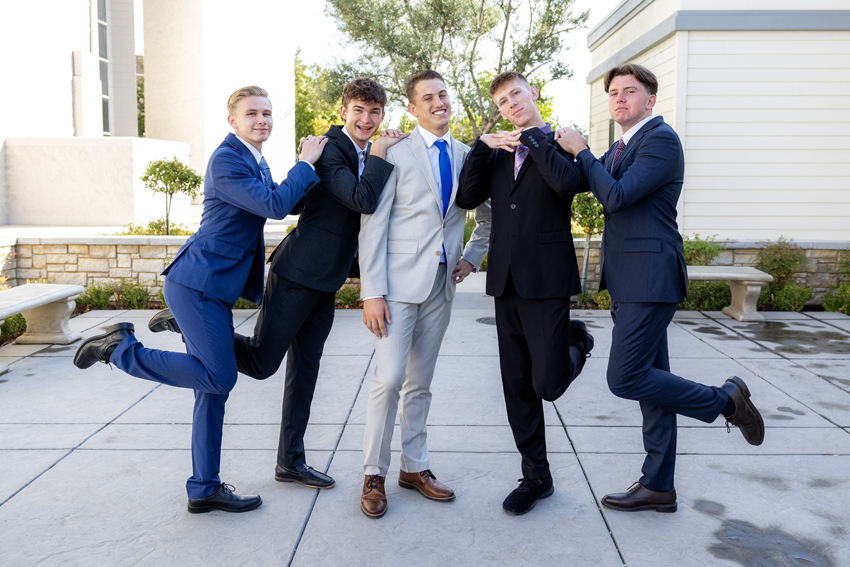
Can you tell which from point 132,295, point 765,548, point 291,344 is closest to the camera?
point 765,548

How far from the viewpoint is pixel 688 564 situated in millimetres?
2953

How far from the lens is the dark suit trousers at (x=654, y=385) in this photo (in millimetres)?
3285

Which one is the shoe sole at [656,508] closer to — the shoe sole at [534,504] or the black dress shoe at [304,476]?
the shoe sole at [534,504]

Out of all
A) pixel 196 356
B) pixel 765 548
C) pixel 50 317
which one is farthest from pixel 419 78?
pixel 50 317

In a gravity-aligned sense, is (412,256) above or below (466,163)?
below

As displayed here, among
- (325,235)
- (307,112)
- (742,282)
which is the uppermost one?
(307,112)

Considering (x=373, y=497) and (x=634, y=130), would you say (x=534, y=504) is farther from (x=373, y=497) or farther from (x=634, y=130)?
(x=634, y=130)

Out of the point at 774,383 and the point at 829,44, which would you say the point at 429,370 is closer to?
the point at 774,383

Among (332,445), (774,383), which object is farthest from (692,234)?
(332,445)

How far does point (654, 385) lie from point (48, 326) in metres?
5.91

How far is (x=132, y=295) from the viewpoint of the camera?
8.78 m

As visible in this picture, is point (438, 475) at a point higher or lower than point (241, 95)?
lower

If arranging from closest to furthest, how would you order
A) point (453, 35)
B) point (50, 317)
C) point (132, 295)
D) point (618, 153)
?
point (618, 153), point (50, 317), point (132, 295), point (453, 35)

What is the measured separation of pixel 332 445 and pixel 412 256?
1.49 meters
